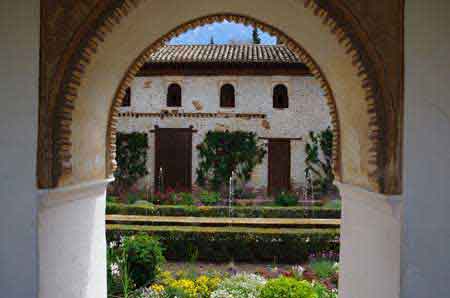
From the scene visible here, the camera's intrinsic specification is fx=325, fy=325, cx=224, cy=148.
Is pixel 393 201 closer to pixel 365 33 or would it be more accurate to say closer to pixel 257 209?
pixel 365 33

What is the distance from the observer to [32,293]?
2449 mm

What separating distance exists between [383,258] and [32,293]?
2.74m

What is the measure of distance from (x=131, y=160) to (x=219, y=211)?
530 centimetres

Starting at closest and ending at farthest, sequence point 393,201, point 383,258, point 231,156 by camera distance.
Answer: point 393,201 → point 383,258 → point 231,156

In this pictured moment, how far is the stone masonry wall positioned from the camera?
12.7 metres

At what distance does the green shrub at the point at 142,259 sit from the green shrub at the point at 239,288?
1191 mm

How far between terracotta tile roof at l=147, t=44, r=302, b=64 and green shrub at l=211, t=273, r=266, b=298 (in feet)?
29.2

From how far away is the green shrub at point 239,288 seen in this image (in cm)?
471

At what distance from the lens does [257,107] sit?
41.9 feet

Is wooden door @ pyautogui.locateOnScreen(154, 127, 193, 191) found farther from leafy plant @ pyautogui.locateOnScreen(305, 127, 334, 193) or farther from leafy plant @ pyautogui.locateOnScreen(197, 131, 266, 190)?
leafy plant @ pyautogui.locateOnScreen(305, 127, 334, 193)

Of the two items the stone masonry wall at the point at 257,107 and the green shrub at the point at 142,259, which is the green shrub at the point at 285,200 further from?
the green shrub at the point at 142,259

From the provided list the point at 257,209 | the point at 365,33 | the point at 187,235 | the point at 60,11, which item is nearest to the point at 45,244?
the point at 60,11

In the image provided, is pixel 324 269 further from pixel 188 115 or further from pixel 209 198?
pixel 188 115

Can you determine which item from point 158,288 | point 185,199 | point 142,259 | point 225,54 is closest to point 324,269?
point 158,288
